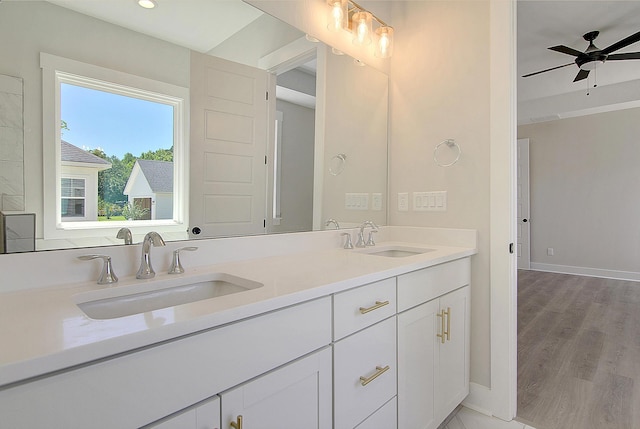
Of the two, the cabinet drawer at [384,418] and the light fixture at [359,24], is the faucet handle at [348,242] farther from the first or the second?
the light fixture at [359,24]

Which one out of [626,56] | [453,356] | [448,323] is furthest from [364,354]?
[626,56]

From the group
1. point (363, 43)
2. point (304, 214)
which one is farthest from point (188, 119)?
point (363, 43)

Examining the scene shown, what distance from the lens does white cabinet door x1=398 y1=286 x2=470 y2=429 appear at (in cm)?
133

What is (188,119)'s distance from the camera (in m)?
1.31

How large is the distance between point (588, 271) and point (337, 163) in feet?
17.4

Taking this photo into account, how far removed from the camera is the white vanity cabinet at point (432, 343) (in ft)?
4.35

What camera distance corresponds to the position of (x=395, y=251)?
2006 mm

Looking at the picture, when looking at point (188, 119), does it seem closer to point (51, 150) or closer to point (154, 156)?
point (154, 156)

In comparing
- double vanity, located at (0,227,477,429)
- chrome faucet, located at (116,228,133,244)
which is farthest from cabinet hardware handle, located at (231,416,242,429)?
chrome faucet, located at (116,228,133,244)

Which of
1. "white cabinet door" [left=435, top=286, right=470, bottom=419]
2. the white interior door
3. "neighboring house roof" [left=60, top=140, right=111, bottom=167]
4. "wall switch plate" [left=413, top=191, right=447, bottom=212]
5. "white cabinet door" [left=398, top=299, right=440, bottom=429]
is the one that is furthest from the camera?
the white interior door

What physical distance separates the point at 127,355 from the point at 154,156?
80cm

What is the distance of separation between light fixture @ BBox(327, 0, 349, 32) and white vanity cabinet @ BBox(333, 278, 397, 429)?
4.55 ft

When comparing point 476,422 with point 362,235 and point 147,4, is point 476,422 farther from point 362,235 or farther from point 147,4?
point 147,4

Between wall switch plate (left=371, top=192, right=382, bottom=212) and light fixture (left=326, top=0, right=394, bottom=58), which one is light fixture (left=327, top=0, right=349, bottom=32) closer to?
light fixture (left=326, top=0, right=394, bottom=58)
